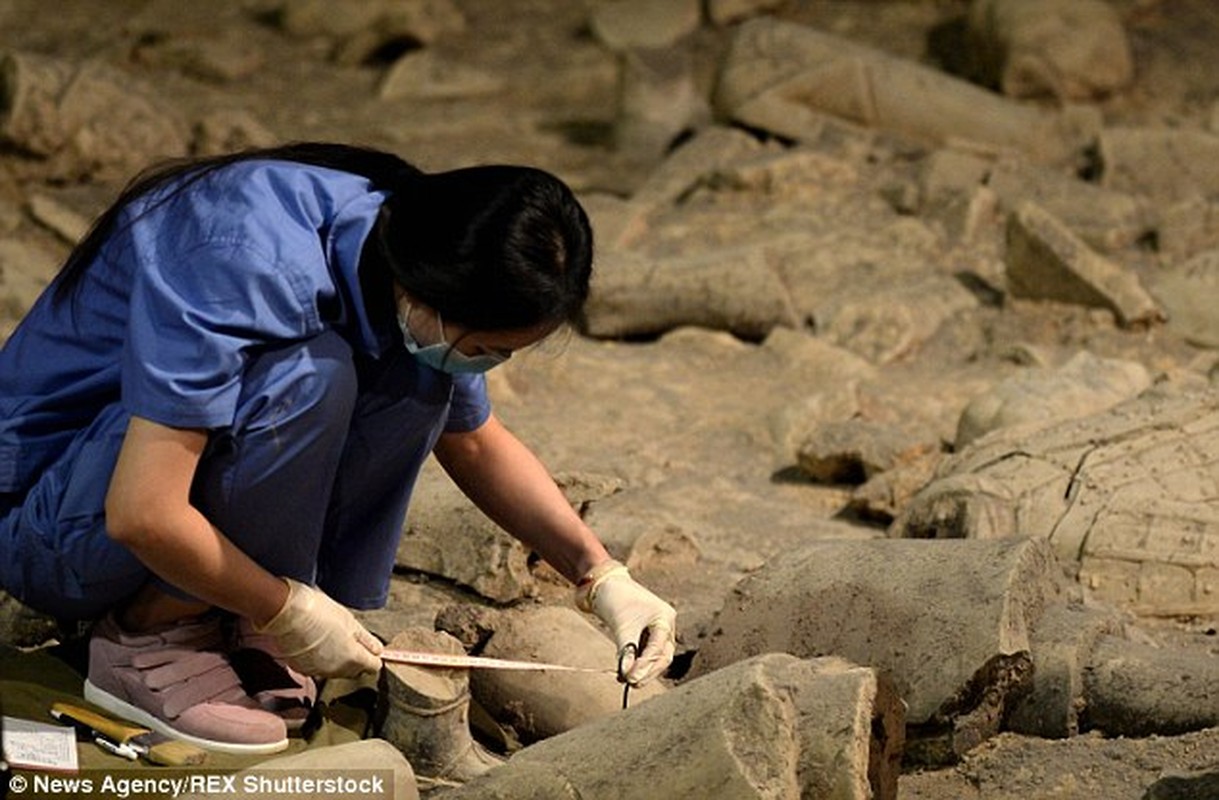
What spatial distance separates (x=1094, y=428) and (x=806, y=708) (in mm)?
1680

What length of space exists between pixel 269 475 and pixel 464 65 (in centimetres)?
507

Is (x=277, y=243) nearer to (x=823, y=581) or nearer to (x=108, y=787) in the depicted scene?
(x=108, y=787)

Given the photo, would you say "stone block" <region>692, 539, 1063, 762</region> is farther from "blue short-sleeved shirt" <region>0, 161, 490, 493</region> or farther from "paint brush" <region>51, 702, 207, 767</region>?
"paint brush" <region>51, 702, 207, 767</region>

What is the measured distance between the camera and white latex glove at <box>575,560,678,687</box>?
10.0 feet

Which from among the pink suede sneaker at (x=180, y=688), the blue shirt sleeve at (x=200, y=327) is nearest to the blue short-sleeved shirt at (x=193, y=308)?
the blue shirt sleeve at (x=200, y=327)

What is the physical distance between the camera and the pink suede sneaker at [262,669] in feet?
9.96

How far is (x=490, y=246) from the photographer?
2.61m

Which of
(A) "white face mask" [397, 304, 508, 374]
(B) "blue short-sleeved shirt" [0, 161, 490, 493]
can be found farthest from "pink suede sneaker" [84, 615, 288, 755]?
(A) "white face mask" [397, 304, 508, 374]

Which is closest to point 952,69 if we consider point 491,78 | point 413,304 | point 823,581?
point 491,78

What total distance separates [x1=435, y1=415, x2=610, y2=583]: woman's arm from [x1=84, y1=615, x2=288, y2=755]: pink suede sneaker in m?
0.49

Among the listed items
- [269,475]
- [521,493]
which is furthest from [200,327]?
[521,493]

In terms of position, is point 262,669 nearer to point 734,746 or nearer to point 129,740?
point 129,740

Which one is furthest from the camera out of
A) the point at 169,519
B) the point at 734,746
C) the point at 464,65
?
the point at 464,65

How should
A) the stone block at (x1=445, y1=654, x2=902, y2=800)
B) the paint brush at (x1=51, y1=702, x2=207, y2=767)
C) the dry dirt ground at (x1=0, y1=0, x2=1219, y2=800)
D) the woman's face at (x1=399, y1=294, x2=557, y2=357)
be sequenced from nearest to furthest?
the stone block at (x1=445, y1=654, x2=902, y2=800) → the woman's face at (x1=399, y1=294, x2=557, y2=357) → the paint brush at (x1=51, y1=702, x2=207, y2=767) → the dry dirt ground at (x1=0, y1=0, x2=1219, y2=800)
